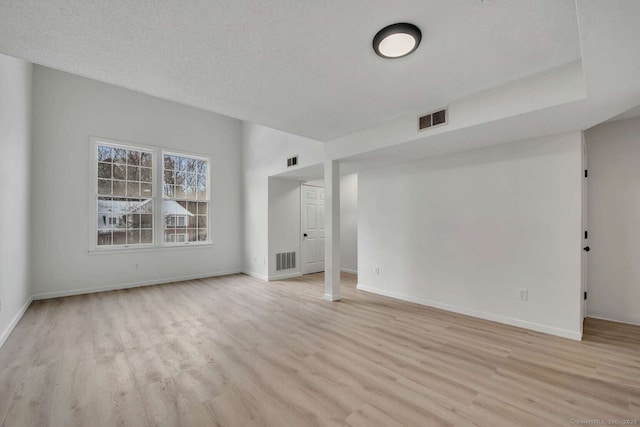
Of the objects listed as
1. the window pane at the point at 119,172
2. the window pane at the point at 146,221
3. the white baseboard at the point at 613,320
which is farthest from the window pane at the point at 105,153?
the white baseboard at the point at 613,320

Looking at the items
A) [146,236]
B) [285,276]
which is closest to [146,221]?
[146,236]

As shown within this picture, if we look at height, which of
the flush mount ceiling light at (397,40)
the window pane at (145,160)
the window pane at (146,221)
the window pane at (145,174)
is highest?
the flush mount ceiling light at (397,40)

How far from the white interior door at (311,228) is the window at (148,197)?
86.6 inches

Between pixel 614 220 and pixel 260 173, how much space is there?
5.80 metres

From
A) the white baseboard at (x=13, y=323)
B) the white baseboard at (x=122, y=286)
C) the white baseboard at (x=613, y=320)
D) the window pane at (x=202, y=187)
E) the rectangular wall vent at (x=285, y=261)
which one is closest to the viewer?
the white baseboard at (x=13, y=323)

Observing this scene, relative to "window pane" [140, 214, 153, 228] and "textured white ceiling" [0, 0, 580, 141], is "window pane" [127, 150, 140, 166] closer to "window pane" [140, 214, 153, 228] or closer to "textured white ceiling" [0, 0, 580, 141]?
"window pane" [140, 214, 153, 228]

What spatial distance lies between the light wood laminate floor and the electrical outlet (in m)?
0.37

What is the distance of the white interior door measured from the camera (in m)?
6.52

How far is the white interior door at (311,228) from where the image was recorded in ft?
21.4

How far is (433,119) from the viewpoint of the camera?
10.2 ft

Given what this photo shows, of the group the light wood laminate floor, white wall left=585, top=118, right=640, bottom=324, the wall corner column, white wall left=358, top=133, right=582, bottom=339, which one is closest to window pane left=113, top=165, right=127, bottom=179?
the light wood laminate floor

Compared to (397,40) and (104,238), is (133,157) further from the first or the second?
(397,40)

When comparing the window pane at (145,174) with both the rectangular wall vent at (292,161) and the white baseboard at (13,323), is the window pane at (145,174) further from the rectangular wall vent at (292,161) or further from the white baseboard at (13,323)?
the rectangular wall vent at (292,161)

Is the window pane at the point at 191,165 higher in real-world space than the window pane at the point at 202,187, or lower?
higher
